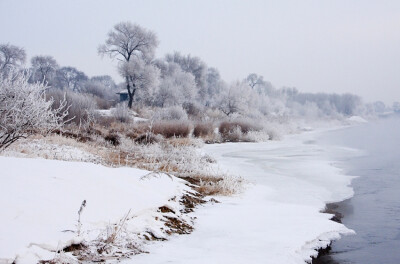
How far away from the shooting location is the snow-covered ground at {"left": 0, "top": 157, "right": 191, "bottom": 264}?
11.0ft

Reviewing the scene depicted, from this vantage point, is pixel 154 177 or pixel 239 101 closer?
pixel 154 177

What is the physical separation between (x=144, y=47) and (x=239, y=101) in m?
13.2

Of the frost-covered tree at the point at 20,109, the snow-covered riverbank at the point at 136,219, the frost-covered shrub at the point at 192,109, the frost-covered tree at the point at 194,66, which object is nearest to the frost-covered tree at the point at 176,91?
the frost-covered shrub at the point at 192,109

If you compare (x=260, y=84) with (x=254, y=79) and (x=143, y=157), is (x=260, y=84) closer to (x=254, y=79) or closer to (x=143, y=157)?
(x=254, y=79)

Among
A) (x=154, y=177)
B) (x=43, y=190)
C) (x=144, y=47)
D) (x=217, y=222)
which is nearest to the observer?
(x=43, y=190)

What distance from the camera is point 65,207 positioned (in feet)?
13.4

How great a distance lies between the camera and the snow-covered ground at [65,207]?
11.0ft

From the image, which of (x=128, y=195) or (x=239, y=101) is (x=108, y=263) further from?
(x=239, y=101)

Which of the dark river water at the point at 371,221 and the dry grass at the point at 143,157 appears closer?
the dark river water at the point at 371,221

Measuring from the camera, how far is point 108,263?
3525mm

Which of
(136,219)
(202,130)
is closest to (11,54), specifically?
(202,130)

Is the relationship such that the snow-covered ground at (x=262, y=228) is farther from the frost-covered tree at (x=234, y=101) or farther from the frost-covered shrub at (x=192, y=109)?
the frost-covered shrub at (x=192, y=109)

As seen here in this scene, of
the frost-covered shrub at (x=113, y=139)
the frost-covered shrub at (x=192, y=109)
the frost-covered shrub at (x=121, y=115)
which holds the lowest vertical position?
the frost-covered shrub at (x=113, y=139)

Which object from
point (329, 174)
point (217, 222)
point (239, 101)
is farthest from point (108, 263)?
point (239, 101)
